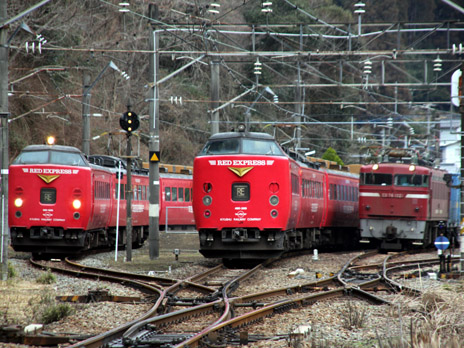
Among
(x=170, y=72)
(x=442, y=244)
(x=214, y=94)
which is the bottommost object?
(x=442, y=244)

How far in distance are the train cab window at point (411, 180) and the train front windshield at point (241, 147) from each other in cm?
946

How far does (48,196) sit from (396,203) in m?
11.6

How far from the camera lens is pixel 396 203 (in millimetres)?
27219

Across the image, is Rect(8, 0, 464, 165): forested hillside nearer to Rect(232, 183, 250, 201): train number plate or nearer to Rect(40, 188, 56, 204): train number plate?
Rect(40, 188, 56, 204): train number plate

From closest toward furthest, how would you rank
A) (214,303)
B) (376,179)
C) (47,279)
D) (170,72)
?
(214,303), (47,279), (376,179), (170,72)

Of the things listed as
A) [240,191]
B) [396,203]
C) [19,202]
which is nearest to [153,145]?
[19,202]

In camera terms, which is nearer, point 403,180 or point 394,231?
point 394,231

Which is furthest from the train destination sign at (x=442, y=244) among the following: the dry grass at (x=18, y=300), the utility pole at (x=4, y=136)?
the utility pole at (x=4, y=136)

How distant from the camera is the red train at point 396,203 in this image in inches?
1067

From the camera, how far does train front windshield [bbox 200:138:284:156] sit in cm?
1867

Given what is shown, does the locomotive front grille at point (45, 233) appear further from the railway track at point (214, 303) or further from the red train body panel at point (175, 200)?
the red train body panel at point (175, 200)

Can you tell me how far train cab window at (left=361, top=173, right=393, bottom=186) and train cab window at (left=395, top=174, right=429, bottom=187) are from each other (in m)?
0.26

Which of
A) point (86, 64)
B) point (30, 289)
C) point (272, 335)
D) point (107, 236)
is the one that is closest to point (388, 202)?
point (107, 236)

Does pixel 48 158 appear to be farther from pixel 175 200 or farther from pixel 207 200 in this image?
pixel 175 200
